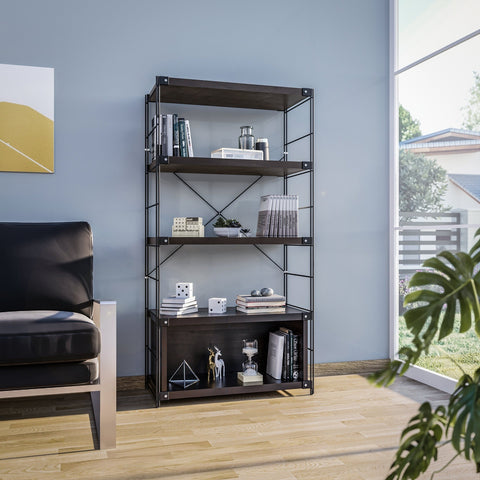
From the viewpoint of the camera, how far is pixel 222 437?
247 centimetres

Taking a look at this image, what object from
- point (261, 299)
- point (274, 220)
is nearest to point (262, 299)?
point (261, 299)

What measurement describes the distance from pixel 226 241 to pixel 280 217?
0.38 metres

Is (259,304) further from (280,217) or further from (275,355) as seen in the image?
(280,217)

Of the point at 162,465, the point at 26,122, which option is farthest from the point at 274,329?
the point at 26,122

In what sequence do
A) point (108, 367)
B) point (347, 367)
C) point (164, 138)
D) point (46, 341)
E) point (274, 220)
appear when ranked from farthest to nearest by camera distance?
point (347, 367) < point (274, 220) < point (164, 138) < point (108, 367) < point (46, 341)

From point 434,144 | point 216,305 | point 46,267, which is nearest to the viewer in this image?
point 46,267

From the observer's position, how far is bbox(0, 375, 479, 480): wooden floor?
6.91 ft

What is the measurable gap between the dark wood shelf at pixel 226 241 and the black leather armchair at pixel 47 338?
0.51 meters

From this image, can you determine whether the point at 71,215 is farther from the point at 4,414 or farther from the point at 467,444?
the point at 467,444

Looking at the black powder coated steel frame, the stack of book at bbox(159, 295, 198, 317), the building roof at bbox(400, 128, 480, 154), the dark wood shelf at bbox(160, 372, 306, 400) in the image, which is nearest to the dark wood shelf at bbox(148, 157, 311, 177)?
the black powder coated steel frame

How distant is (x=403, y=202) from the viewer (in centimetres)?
370

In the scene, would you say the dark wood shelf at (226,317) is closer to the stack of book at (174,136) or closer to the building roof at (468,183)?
the stack of book at (174,136)

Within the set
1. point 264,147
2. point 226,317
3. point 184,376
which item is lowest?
point 184,376

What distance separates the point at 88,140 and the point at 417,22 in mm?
2158
